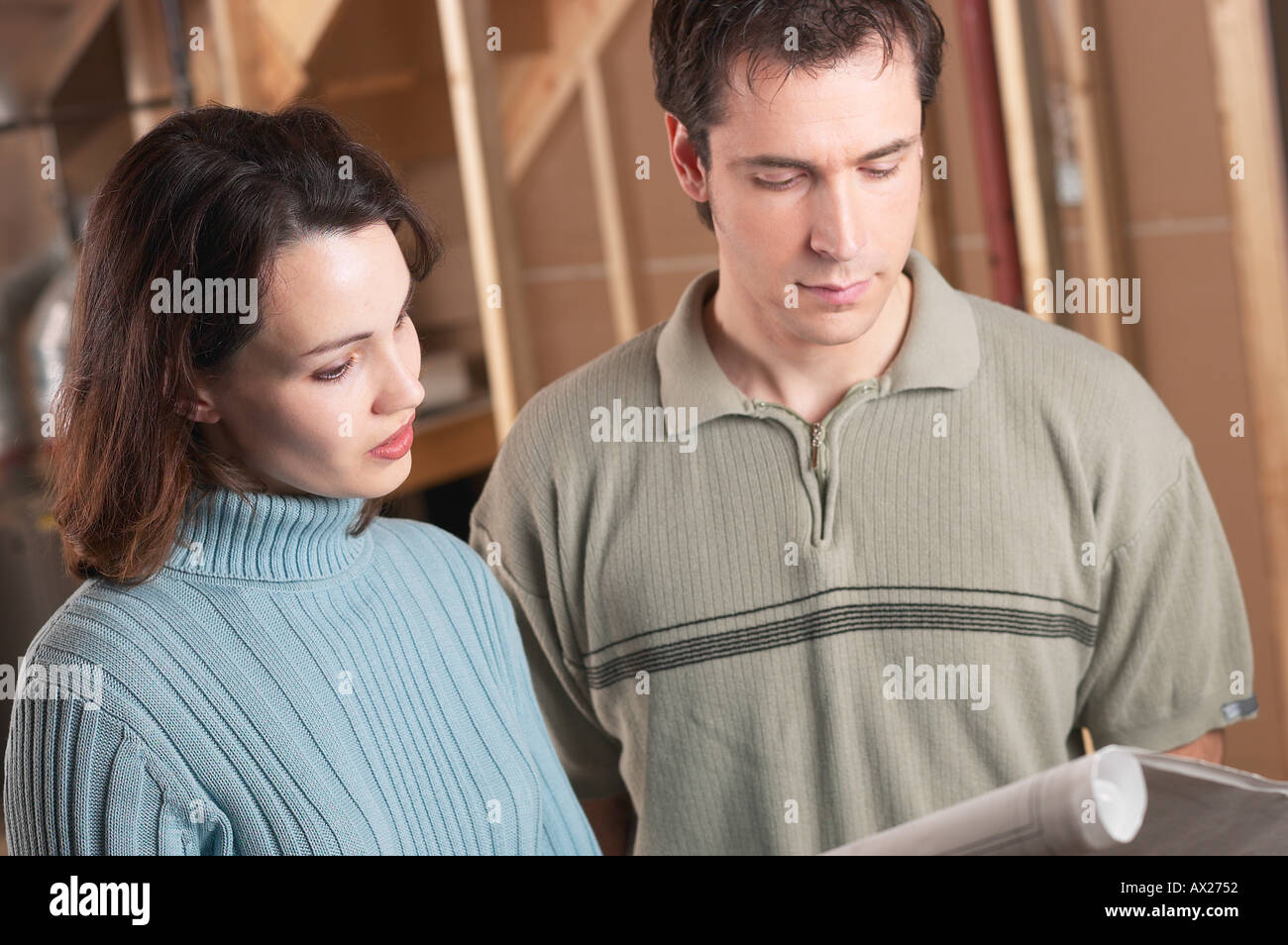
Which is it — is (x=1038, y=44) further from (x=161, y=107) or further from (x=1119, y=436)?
(x=161, y=107)

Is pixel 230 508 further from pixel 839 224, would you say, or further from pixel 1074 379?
pixel 1074 379

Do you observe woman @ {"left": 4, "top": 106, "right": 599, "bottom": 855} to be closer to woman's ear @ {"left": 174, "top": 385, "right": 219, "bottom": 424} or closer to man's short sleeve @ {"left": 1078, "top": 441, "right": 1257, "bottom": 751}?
woman's ear @ {"left": 174, "top": 385, "right": 219, "bottom": 424}

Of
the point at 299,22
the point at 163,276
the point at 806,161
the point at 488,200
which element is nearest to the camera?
the point at 163,276

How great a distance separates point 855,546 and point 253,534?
1.64 feet

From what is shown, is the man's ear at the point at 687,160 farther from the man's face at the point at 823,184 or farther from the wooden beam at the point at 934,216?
the wooden beam at the point at 934,216

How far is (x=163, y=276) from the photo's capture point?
0.80m

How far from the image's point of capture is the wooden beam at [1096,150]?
75.2 inches

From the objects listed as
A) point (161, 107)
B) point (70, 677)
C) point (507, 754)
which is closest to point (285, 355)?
point (70, 677)

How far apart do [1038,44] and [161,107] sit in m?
1.85

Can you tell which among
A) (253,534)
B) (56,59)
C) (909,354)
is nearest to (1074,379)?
(909,354)

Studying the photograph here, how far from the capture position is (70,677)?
775 millimetres

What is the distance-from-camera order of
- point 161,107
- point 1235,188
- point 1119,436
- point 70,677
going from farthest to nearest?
point 161,107, point 1235,188, point 1119,436, point 70,677
